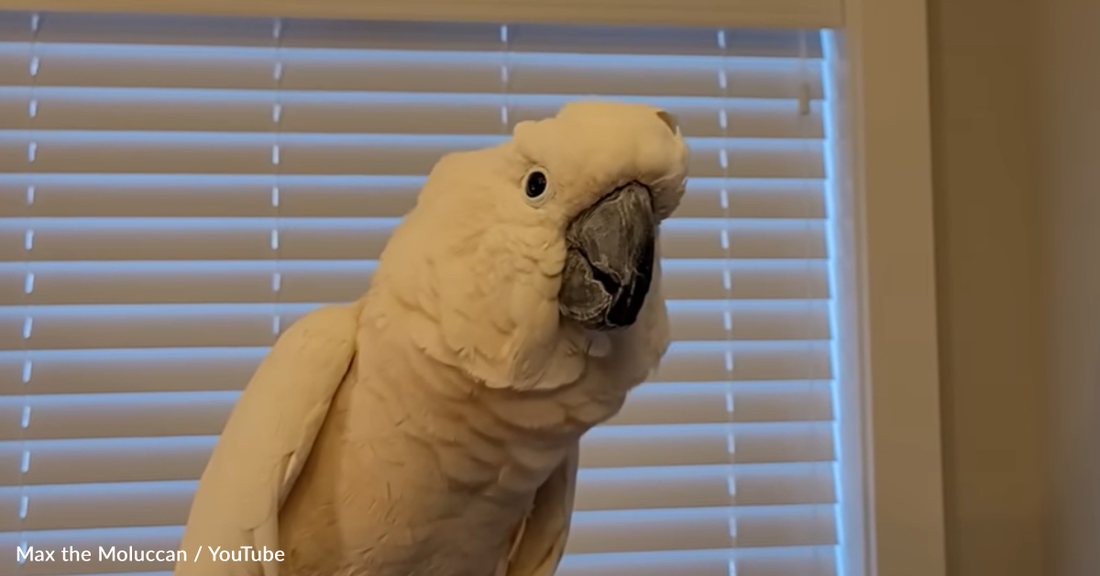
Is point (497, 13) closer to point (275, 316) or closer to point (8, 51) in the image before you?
point (275, 316)

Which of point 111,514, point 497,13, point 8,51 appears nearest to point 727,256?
point 497,13

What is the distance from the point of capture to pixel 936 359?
1228 millimetres

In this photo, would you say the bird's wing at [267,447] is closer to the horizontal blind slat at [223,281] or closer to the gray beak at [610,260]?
the gray beak at [610,260]

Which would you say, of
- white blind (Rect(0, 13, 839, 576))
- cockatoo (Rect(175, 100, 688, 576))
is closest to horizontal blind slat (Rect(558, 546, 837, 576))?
white blind (Rect(0, 13, 839, 576))

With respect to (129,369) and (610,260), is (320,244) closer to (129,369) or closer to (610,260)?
(129,369)

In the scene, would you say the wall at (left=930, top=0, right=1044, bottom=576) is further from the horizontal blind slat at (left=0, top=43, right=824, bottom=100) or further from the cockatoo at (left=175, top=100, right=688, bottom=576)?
the cockatoo at (left=175, top=100, right=688, bottom=576)

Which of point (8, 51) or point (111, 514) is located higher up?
point (8, 51)

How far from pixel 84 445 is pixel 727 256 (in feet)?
2.88

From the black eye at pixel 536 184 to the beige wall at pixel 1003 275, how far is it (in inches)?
32.5

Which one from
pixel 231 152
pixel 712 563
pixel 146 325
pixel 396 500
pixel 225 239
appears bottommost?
pixel 712 563

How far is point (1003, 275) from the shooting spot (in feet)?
4.24

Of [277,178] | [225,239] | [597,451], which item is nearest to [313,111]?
[277,178]

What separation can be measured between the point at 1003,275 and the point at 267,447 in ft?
3.33

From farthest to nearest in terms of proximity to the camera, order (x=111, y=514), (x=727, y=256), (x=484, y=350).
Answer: (x=727, y=256) < (x=111, y=514) < (x=484, y=350)
